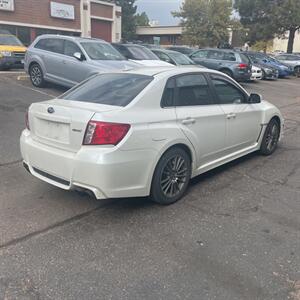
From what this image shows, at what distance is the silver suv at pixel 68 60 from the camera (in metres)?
10.5

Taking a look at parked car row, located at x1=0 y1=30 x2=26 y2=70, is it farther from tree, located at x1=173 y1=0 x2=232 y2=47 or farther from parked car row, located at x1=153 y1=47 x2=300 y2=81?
tree, located at x1=173 y1=0 x2=232 y2=47

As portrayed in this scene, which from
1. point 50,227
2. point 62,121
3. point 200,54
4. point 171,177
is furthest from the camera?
point 200,54

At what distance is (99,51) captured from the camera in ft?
36.8

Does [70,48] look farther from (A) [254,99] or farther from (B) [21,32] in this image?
(B) [21,32]

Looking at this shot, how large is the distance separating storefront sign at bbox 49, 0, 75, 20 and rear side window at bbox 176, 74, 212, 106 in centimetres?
2799

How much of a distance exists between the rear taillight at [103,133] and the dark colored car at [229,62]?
601 inches

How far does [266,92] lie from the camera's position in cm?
1703

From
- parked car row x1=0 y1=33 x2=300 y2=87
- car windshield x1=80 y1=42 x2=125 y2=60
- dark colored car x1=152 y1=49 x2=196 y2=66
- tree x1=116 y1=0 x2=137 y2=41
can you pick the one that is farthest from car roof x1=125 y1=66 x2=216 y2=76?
tree x1=116 y1=0 x2=137 y2=41

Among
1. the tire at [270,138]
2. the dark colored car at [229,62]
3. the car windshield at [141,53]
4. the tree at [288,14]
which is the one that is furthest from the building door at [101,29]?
the tire at [270,138]

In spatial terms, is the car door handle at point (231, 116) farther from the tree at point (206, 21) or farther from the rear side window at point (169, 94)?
the tree at point (206, 21)

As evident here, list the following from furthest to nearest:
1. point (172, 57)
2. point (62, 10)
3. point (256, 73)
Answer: point (62, 10)
point (256, 73)
point (172, 57)

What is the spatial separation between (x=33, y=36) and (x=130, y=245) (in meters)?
28.8

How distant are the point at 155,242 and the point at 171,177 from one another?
0.96 m

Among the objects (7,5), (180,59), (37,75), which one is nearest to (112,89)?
(37,75)
